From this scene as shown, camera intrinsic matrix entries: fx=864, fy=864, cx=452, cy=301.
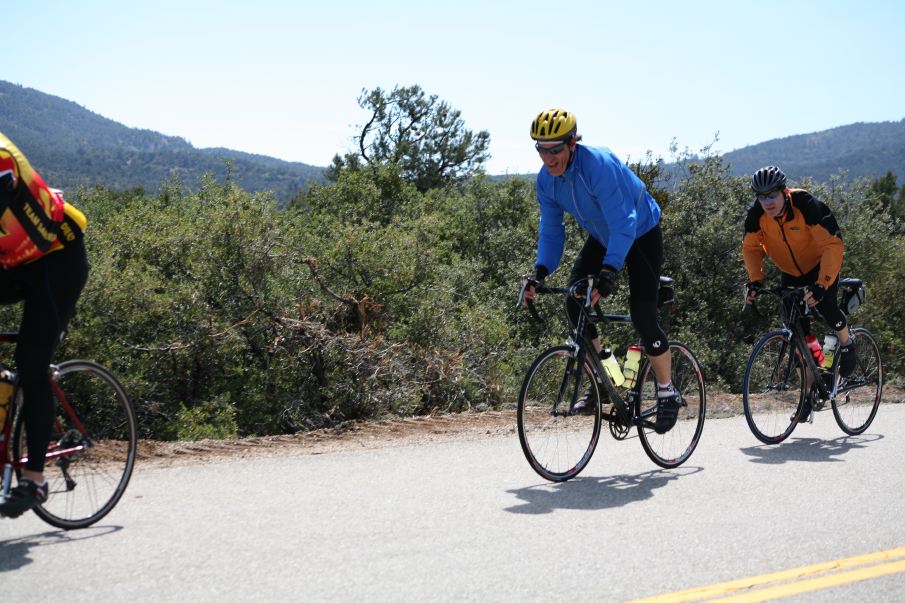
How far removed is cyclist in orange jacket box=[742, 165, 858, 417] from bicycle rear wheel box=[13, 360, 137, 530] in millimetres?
4984

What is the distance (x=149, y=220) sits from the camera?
1326 cm

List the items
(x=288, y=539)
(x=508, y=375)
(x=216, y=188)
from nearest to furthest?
(x=288, y=539), (x=508, y=375), (x=216, y=188)

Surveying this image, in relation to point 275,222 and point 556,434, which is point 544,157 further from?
point 275,222

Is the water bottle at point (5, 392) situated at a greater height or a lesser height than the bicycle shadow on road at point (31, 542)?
greater

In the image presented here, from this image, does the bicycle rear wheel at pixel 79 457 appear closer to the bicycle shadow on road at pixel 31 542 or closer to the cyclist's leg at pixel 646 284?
the bicycle shadow on road at pixel 31 542

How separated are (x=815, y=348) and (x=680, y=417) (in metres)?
1.44

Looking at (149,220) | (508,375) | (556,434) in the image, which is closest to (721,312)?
(508,375)

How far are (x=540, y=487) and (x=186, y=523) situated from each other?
2.18 meters

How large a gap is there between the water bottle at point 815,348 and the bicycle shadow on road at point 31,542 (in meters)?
5.71

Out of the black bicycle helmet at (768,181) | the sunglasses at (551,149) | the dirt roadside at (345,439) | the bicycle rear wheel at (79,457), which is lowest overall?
the dirt roadside at (345,439)

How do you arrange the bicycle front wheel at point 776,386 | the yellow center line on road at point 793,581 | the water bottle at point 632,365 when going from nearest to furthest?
the yellow center line on road at point 793,581, the water bottle at point 632,365, the bicycle front wheel at point 776,386

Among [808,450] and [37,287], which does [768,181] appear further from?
[37,287]

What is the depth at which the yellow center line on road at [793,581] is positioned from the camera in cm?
366

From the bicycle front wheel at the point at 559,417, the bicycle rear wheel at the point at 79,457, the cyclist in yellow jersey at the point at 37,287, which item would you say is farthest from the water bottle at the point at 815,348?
the cyclist in yellow jersey at the point at 37,287
